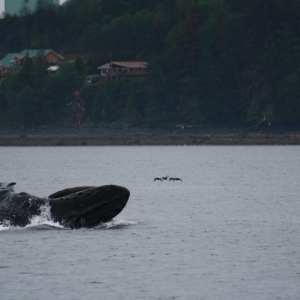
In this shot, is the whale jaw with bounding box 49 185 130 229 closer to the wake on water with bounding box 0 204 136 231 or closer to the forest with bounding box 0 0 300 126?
the wake on water with bounding box 0 204 136 231

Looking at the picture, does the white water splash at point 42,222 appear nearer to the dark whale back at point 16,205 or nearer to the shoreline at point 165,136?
the dark whale back at point 16,205

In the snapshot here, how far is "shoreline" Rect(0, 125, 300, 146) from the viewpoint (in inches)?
6983

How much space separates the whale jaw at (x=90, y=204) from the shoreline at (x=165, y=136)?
462ft

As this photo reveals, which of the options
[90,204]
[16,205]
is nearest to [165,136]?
[16,205]

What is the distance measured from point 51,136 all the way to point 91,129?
9756 millimetres

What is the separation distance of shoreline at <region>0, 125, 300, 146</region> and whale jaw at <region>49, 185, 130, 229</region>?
462 ft

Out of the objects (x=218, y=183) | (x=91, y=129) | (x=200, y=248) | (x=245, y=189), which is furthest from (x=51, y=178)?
(x=91, y=129)

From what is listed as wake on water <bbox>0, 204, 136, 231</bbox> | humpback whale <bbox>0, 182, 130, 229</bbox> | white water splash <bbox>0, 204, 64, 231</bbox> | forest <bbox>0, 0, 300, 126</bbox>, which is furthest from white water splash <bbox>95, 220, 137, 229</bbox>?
forest <bbox>0, 0, 300, 126</bbox>

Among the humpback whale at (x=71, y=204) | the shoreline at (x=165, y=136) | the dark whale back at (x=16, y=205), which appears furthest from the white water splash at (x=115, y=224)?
the shoreline at (x=165, y=136)

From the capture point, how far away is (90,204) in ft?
119

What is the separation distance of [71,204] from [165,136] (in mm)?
148547

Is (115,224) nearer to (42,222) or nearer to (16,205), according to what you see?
(42,222)

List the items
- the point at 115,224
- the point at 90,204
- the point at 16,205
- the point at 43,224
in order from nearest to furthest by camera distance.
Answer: the point at 90,204, the point at 16,205, the point at 43,224, the point at 115,224

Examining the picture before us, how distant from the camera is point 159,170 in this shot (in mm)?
105000
